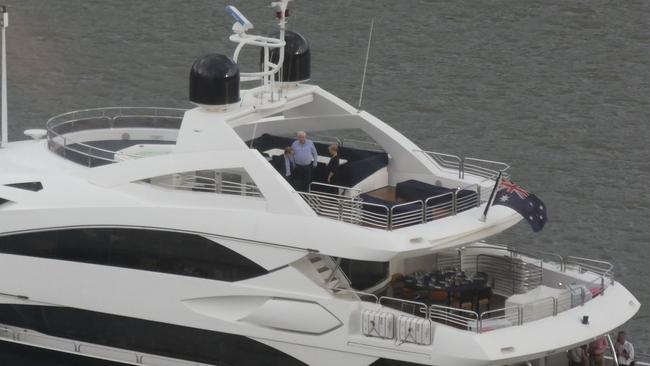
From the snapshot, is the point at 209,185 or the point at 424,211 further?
the point at 209,185

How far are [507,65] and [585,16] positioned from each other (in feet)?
20.1

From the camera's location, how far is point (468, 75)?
164ft

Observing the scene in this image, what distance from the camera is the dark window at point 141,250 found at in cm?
2409

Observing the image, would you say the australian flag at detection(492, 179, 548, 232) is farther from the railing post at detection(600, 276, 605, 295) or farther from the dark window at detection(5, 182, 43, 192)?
the dark window at detection(5, 182, 43, 192)

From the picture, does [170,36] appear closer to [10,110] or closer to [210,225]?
[10,110]

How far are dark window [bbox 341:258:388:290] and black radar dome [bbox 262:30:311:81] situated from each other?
3.69 meters

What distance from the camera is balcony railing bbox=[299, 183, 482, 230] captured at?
2386cm

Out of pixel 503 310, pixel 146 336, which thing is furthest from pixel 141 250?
pixel 503 310

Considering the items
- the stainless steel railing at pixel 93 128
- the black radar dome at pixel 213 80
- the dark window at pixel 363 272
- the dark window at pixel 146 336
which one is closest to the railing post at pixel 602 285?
the dark window at pixel 363 272

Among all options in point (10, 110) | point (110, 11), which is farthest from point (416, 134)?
point (110, 11)

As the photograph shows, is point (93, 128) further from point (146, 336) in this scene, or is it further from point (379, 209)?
point (379, 209)

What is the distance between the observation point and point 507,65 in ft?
168

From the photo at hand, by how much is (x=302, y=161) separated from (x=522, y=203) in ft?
12.3

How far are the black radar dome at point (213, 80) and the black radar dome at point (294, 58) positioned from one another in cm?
176
